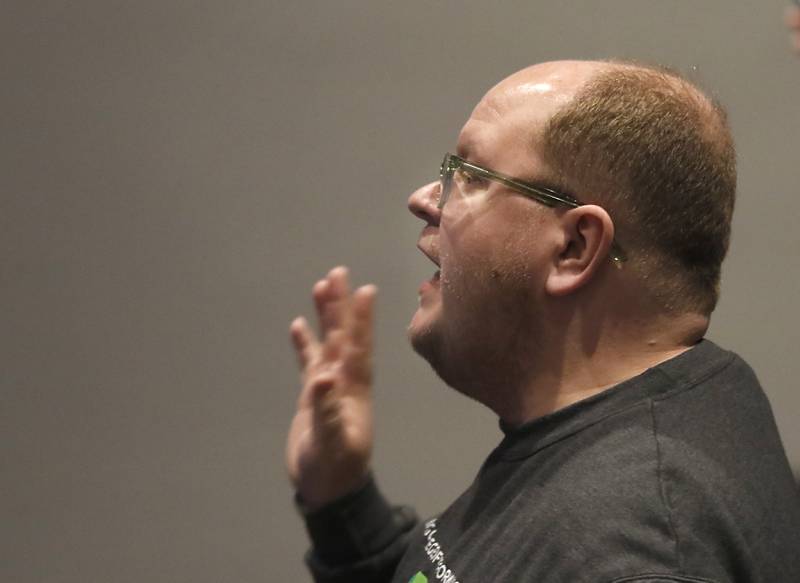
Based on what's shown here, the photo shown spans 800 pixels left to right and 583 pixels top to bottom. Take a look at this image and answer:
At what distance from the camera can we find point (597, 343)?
1034mm

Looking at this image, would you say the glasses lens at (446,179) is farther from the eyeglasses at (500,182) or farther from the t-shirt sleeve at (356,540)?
the t-shirt sleeve at (356,540)

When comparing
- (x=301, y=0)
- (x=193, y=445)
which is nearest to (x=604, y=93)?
(x=301, y=0)

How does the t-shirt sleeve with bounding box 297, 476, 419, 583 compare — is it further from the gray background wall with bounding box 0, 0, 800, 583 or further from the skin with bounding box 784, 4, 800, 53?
the skin with bounding box 784, 4, 800, 53

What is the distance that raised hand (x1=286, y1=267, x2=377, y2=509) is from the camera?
1260mm

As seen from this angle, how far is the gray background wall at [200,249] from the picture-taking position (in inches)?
73.4

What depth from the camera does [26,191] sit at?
1913 mm

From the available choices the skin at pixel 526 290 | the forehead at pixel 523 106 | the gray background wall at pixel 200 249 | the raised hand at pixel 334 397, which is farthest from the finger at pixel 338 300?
the gray background wall at pixel 200 249

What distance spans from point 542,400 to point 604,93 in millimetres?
294

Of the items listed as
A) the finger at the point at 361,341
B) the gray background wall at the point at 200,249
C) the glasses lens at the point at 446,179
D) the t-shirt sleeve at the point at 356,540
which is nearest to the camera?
the glasses lens at the point at 446,179

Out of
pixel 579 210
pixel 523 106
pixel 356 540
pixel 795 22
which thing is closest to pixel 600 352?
pixel 579 210

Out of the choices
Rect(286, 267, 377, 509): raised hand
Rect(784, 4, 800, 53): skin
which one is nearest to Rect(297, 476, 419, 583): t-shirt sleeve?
Rect(286, 267, 377, 509): raised hand

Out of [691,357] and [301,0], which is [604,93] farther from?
[301,0]

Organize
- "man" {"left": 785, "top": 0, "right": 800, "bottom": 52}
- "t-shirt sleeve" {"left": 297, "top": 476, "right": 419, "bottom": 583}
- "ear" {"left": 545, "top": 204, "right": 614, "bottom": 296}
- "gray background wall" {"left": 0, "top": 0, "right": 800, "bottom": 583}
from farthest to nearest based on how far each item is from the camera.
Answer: "gray background wall" {"left": 0, "top": 0, "right": 800, "bottom": 583} → "man" {"left": 785, "top": 0, "right": 800, "bottom": 52} → "t-shirt sleeve" {"left": 297, "top": 476, "right": 419, "bottom": 583} → "ear" {"left": 545, "top": 204, "right": 614, "bottom": 296}

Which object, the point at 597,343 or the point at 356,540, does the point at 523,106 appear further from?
the point at 356,540
